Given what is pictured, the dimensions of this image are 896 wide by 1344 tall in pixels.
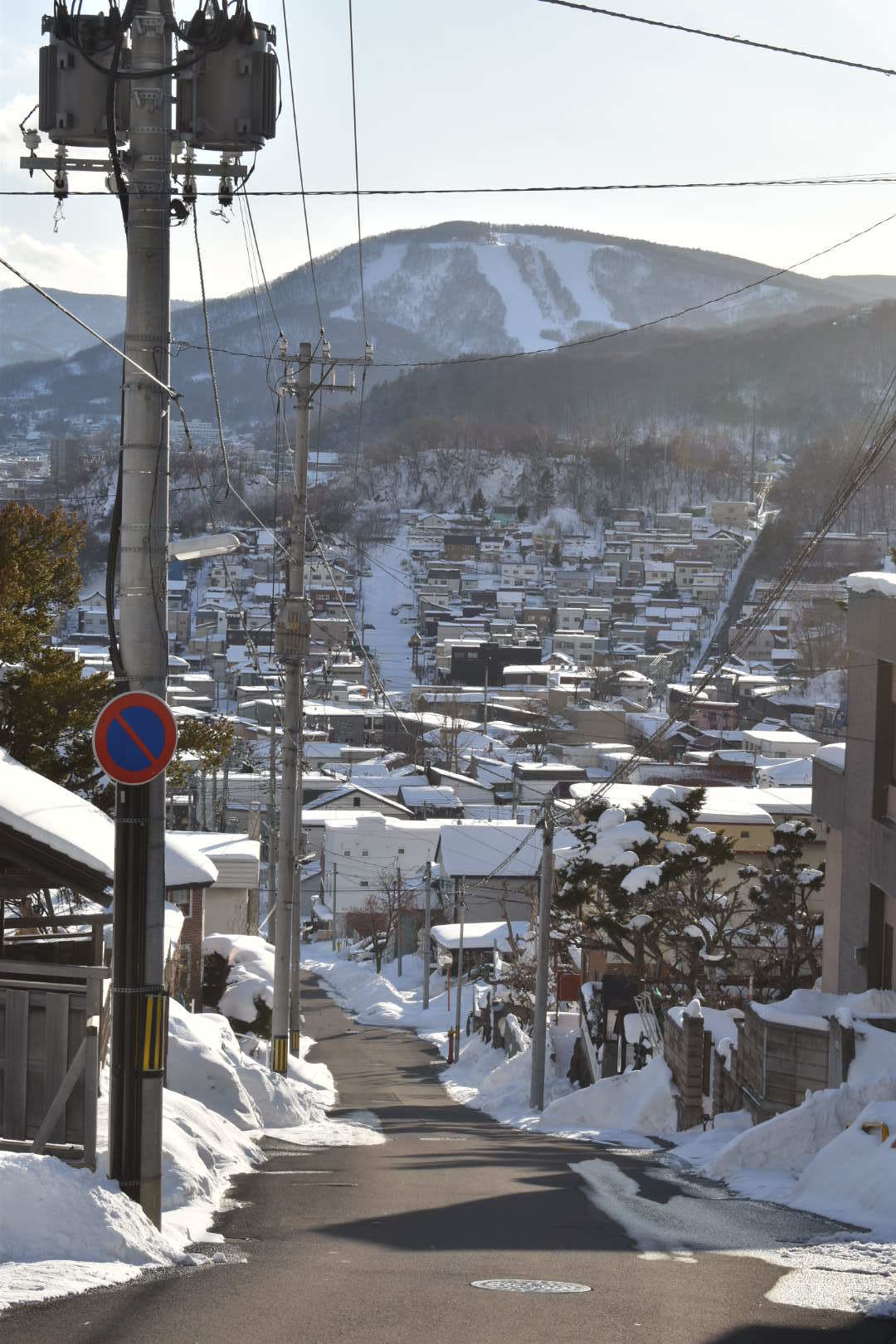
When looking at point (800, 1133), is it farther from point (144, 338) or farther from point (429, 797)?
point (429, 797)

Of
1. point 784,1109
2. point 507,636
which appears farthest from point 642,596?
point 784,1109

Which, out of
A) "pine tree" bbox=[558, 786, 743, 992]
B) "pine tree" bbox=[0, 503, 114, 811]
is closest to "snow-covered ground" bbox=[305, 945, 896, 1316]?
"pine tree" bbox=[558, 786, 743, 992]

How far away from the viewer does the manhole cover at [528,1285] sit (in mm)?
5754

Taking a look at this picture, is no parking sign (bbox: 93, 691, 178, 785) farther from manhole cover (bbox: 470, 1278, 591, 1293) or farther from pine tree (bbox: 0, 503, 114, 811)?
pine tree (bbox: 0, 503, 114, 811)

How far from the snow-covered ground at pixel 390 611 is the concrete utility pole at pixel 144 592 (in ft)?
336

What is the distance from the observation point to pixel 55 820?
7766 mm

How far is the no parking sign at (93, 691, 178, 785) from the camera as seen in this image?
255 inches

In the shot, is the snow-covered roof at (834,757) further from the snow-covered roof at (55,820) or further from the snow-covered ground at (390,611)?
the snow-covered ground at (390,611)

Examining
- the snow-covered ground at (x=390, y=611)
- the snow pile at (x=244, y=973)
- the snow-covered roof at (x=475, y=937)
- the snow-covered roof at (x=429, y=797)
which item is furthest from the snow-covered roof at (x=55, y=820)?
the snow-covered ground at (x=390, y=611)

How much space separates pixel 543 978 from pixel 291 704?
211 inches

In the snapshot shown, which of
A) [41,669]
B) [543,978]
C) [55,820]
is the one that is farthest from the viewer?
[543,978]

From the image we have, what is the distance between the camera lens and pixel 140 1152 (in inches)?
257

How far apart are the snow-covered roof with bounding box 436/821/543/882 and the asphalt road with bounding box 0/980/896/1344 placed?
36.4 m

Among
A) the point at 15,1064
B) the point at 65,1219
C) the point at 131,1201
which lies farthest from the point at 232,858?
the point at 65,1219
